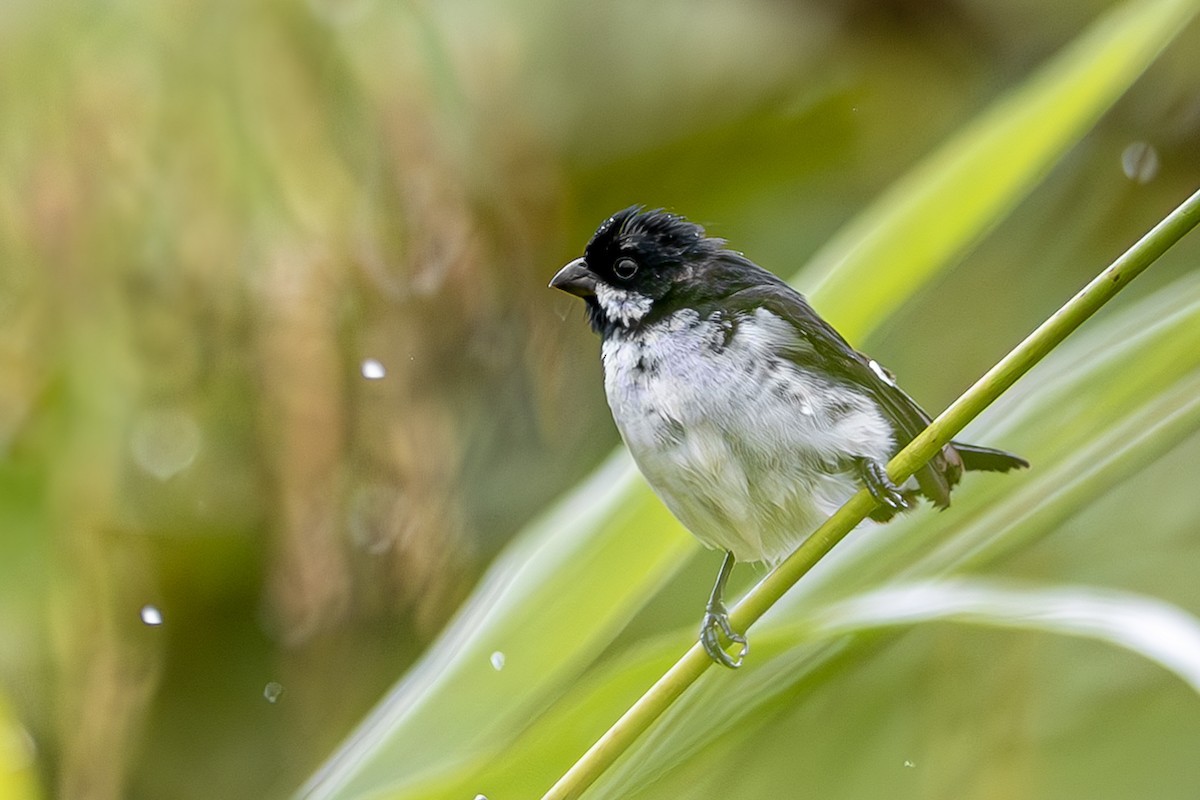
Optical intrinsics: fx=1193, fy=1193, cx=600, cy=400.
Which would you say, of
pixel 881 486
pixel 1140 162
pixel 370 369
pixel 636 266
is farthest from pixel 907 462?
pixel 1140 162

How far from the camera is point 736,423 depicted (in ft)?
3.22

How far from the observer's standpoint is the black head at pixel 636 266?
3.54 ft

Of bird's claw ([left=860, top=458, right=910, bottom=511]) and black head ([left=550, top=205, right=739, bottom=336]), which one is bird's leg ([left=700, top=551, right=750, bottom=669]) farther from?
black head ([left=550, top=205, right=739, bottom=336])

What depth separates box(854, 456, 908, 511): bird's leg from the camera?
93 centimetres

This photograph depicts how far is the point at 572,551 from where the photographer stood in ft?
3.25

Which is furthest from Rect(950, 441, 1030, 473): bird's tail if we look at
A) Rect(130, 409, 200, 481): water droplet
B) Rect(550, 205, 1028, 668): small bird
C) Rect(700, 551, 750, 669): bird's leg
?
Rect(130, 409, 200, 481): water droplet

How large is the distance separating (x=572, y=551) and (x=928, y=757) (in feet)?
1.48

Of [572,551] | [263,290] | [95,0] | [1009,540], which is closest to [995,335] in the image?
[1009,540]

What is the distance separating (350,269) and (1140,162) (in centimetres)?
105

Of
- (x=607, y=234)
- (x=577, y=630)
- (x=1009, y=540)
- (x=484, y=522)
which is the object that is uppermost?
(x=607, y=234)

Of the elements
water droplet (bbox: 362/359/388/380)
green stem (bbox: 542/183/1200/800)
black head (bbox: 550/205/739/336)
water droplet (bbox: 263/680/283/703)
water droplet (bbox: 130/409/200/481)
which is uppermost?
water droplet (bbox: 130/409/200/481)

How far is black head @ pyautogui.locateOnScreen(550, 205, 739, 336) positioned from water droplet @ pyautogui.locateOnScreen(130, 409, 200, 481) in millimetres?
784

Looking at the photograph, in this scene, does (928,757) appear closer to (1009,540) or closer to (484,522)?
(1009,540)

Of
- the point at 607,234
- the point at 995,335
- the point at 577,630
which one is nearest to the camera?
the point at 577,630
